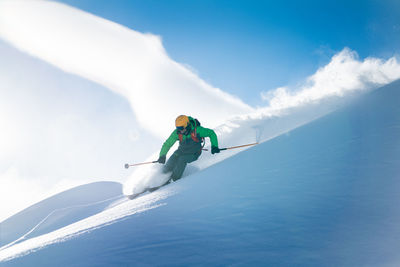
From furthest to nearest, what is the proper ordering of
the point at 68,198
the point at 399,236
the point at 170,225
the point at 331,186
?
Result: the point at 68,198 → the point at 331,186 → the point at 170,225 → the point at 399,236

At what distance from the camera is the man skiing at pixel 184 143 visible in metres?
6.32

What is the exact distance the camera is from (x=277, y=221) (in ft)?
7.37

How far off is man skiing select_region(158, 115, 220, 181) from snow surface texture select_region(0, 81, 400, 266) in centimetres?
216

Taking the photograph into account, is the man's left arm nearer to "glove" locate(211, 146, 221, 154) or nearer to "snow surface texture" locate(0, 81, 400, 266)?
"glove" locate(211, 146, 221, 154)

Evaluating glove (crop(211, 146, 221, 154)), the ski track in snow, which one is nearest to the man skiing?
glove (crop(211, 146, 221, 154))

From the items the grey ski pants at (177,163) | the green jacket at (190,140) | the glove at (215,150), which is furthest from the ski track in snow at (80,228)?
the glove at (215,150)

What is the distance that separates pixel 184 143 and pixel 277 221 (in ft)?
14.6

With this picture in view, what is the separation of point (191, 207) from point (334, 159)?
7.38 feet

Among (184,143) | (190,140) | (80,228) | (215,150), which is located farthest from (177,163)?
(80,228)

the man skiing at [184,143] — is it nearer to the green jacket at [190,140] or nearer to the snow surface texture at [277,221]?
the green jacket at [190,140]

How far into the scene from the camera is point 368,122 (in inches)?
203

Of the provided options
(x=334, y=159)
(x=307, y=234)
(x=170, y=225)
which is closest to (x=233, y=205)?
(x=170, y=225)

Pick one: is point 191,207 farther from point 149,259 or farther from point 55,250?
point 55,250

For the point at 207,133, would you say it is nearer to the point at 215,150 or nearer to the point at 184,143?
the point at 215,150
